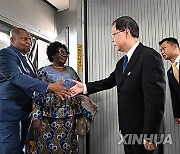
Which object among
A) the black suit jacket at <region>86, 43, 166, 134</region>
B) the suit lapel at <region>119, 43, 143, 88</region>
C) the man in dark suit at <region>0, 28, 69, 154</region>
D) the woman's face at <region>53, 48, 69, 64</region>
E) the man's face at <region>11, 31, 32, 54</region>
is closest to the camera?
the black suit jacket at <region>86, 43, 166, 134</region>

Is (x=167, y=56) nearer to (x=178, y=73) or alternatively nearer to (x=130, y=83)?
(x=178, y=73)

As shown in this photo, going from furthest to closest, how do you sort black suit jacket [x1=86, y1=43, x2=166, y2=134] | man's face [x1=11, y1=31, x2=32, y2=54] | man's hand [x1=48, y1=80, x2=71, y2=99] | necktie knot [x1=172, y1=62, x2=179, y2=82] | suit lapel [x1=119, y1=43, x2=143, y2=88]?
man's face [x1=11, y1=31, x2=32, y2=54] < necktie knot [x1=172, y1=62, x2=179, y2=82] < man's hand [x1=48, y1=80, x2=71, y2=99] < suit lapel [x1=119, y1=43, x2=143, y2=88] < black suit jacket [x1=86, y1=43, x2=166, y2=134]

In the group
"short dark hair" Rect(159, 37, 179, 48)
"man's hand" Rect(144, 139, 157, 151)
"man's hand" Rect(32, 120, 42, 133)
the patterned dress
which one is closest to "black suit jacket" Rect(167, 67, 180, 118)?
"short dark hair" Rect(159, 37, 179, 48)

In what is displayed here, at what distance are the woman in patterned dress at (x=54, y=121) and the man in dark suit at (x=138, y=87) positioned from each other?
2.31 feet

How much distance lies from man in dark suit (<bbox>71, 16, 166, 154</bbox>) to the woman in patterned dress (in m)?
0.70

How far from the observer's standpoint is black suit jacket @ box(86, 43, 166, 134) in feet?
4.56

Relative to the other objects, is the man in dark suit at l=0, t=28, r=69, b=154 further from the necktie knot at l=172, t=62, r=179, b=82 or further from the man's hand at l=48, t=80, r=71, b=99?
the necktie knot at l=172, t=62, r=179, b=82

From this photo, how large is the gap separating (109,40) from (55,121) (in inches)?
34.1

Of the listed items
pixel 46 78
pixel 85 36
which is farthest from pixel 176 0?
pixel 46 78

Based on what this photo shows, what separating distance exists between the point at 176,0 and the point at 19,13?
8.14 feet

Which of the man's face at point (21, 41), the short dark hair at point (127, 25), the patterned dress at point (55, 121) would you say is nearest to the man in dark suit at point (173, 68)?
the short dark hair at point (127, 25)

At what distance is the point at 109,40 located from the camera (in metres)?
2.16

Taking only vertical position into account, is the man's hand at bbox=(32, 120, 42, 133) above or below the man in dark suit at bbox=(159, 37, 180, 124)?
below

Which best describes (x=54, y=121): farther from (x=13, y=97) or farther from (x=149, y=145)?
(x=149, y=145)
